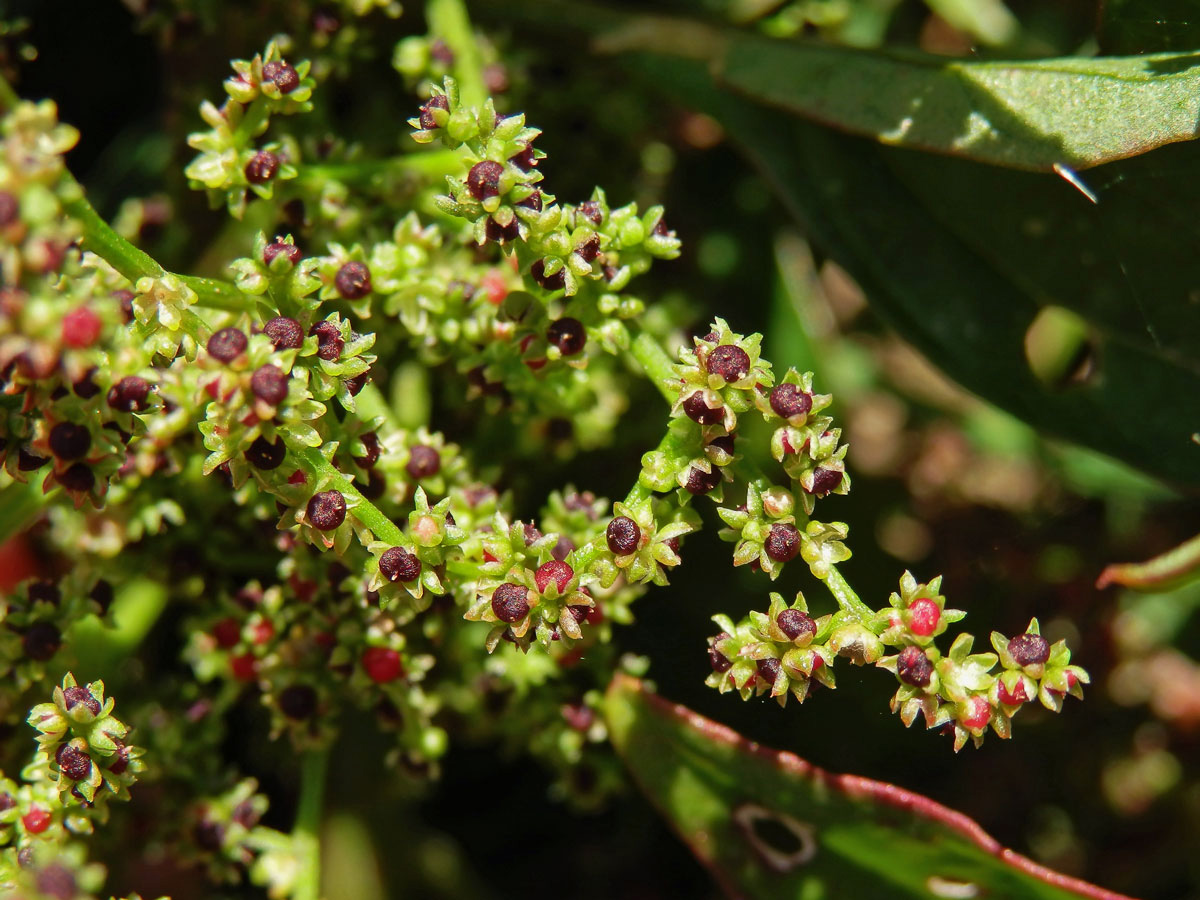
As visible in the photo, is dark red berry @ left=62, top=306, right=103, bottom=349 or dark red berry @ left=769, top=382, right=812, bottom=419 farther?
dark red berry @ left=769, top=382, right=812, bottom=419

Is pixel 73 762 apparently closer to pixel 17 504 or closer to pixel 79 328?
pixel 17 504

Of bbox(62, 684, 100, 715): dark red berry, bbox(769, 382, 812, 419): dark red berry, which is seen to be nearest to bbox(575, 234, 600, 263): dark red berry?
bbox(769, 382, 812, 419): dark red berry

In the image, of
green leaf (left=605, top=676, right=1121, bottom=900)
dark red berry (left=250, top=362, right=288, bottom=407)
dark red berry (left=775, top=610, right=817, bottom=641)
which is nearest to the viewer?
dark red berry (left=250, top=362, right=288, bottom=407)

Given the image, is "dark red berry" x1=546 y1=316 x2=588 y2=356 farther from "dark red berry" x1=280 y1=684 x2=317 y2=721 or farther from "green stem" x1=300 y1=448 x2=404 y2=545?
"dark red berry" x1=280 y1=684 x2=317 y2=721

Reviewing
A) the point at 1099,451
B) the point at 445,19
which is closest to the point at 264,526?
the point at 445,19

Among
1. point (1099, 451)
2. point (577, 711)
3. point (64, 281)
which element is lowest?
point (577, 711)

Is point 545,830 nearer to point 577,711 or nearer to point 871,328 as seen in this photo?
point 577,711

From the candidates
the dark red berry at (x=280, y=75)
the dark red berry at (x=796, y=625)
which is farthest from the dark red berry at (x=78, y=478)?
the dark red berry at (x=796, y=625)
